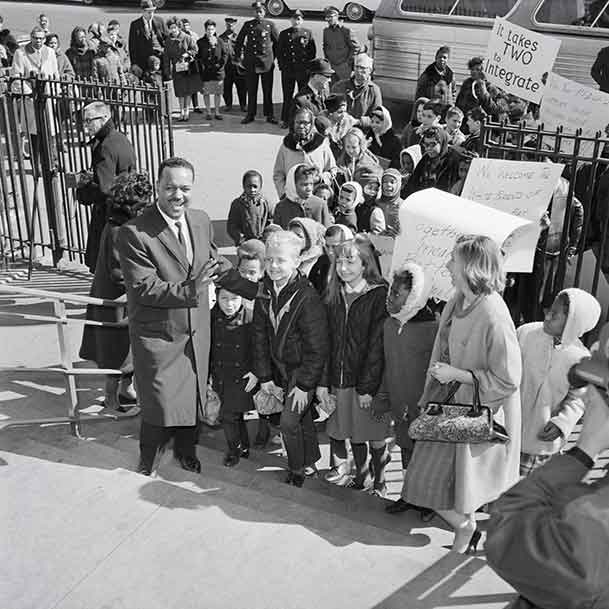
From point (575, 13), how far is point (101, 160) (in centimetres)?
820

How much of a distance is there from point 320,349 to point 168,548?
138 centimetres

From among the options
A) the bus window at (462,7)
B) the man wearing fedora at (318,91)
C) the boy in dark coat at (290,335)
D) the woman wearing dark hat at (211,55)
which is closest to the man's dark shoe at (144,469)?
the boy in dark coat at (290,335)

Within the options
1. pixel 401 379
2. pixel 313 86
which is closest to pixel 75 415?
pixel 401 379

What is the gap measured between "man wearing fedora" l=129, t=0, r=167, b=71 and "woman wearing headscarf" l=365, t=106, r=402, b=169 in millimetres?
6907

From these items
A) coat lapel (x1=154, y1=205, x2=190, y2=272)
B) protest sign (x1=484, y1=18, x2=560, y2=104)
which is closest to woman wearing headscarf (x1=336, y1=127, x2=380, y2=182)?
protest sign (x1=484, y1=18, x2=560, y2=104)

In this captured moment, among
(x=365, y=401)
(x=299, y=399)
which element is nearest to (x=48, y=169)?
(x=299, y=399)

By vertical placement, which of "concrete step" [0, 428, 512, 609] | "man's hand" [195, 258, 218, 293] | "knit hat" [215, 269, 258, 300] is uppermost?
"man's hand" [195, 258, 218, 293]

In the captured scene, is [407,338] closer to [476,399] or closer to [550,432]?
[476,399]

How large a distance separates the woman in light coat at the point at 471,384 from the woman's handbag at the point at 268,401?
3.48 feet

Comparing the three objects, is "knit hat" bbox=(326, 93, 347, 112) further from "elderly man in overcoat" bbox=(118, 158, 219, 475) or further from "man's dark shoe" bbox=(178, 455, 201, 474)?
"man's dark shoe" bbox=(178, 455, 201, 474)

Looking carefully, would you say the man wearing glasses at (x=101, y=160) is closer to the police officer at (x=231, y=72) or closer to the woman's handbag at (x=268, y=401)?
the woman's handbag at (x=268, y=401)

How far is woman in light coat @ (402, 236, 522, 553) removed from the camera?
13.2ft

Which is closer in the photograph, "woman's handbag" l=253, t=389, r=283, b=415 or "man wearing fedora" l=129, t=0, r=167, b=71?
"woman's handbag" l=253, t=389, r=283, b=415

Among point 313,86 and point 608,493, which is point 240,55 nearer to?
point 313,86
